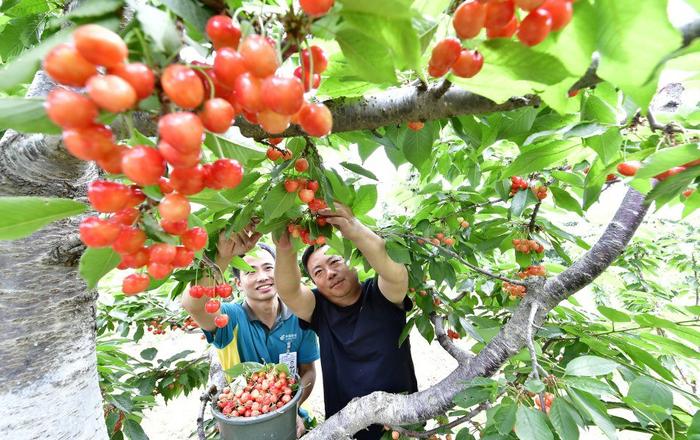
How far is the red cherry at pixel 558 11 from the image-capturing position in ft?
1.66

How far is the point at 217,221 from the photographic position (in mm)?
1593

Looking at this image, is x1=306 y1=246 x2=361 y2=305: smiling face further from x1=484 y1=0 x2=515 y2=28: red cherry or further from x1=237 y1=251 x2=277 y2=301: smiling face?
x1=484 y1=0 x2=515 y2=28: red cherry

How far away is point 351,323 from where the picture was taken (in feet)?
9.87

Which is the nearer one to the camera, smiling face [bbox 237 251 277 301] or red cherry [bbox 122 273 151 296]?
red cherry [bbox 122 273 151 296]

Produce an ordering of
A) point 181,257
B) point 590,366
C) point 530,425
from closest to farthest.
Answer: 1. point 181,257
2. point 530,425
3. point 590,366

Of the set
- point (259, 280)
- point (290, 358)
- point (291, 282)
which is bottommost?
point (290, 358)

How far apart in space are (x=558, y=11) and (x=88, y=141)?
63 cm

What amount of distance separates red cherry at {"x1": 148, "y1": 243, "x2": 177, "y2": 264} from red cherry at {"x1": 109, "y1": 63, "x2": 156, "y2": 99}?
0.26 metres

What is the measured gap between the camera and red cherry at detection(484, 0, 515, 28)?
527mm

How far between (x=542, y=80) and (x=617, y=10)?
0.41 feet

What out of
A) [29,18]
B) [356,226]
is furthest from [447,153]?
[29,18]

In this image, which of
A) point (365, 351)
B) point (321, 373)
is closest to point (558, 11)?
point (365, 351)

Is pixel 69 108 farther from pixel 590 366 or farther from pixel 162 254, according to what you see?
pixel 590 366

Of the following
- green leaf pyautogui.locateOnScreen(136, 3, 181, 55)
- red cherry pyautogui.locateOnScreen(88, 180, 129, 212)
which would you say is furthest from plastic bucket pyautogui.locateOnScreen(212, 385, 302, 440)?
green leaf pyautogui.locateOnScreen(136, 3, 181, 55)
